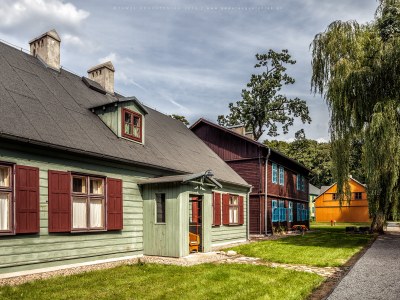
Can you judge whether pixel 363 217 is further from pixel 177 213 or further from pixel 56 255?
pixel 56 255

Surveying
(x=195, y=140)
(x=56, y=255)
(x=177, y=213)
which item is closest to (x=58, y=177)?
(x=56, y=255)

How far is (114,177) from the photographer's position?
11.7 meters

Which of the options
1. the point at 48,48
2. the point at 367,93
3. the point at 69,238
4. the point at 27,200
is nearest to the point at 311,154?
the point at 367,93

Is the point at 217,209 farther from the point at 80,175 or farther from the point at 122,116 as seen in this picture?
the point at 80,175

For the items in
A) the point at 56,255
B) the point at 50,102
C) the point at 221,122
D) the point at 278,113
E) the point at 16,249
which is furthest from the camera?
the point at 221,122

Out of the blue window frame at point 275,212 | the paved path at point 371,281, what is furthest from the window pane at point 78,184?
the blue window frame at point 275,212

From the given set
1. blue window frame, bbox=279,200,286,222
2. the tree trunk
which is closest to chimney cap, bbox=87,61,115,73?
blue window frame, bbox=279,200,286,222

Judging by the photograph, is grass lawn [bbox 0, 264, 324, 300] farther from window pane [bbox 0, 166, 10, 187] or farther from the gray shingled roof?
the gray shingled roof

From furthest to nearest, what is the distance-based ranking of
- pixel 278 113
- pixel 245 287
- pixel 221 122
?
1. pixel 221 122
2. pixel 278 113
3. pixel 245 287

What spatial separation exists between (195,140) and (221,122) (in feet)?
79.4

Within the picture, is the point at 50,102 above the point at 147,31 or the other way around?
the other way around

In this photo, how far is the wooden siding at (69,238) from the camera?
874cm

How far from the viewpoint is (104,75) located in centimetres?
1681

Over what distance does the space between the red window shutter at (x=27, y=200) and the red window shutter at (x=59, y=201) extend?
0.43 meters
